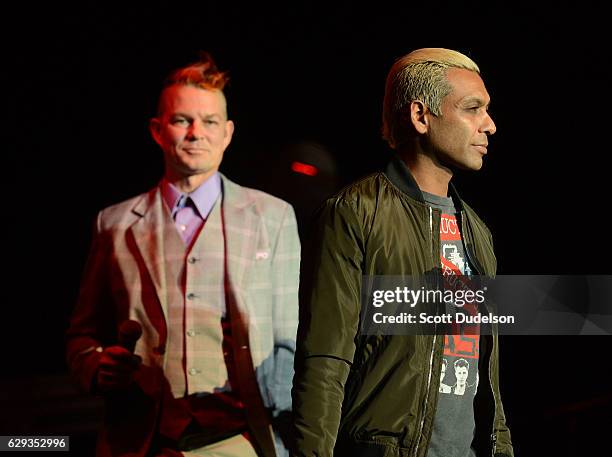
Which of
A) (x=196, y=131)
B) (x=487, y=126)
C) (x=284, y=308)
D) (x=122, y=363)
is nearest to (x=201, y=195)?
(x=196, y=131)

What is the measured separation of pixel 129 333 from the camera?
9.98 ft

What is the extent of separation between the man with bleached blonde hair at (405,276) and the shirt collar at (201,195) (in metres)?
1.10

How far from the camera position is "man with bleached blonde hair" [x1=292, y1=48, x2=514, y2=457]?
1.95 meters

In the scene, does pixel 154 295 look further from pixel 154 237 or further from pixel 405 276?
pixel 405 276

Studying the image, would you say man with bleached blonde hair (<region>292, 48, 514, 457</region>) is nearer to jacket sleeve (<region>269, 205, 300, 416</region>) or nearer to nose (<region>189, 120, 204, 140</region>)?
jacket sleeve (<region>269, 205, 300, 416</region>)

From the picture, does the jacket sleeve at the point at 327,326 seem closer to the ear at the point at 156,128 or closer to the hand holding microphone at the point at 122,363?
the hand holding microphone at the point at 122,363

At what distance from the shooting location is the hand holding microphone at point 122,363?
3039 mm

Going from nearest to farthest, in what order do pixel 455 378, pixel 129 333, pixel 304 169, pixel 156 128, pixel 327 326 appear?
pixel 327 326, pixel 455 378, pixel 129 333, pixel 156 128, pixel 304 169

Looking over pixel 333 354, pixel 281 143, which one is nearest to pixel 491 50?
pixel 281 143

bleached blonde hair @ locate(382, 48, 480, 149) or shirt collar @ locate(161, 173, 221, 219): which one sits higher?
bleached blonde hair @ locate(382, 48, 480, 149)

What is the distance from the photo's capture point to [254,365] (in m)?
3.04

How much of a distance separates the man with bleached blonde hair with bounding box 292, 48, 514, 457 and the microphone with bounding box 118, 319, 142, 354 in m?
1.21

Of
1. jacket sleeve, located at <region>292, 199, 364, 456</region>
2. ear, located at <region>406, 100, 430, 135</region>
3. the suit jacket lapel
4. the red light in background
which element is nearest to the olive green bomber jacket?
jacket sleeve, located at <region>292, 199, 364, 456</region>

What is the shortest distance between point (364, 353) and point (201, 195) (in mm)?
1423
